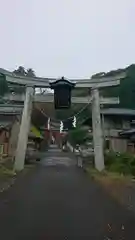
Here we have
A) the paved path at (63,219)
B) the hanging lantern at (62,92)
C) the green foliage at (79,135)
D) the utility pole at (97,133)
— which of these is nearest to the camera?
the paved path at (63,219)

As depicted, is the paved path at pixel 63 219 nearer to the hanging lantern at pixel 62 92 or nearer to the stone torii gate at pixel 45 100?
the hanging lantern at pixel 62 92

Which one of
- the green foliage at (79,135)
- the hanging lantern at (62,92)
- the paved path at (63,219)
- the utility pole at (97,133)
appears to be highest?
the green foliage at (79,135)

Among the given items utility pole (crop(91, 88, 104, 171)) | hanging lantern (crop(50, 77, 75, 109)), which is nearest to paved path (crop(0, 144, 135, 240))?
hanging lantern (crop(50, 77, 75, 109))

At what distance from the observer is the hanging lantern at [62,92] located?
1404 inches

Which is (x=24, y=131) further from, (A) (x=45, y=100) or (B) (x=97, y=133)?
(B) (x=97, y=133)

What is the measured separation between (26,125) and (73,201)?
22769mm

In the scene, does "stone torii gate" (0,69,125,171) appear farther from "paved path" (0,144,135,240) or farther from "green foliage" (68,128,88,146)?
"green foliage" (68,128,88,146)

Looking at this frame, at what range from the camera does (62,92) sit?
3603 centimetres

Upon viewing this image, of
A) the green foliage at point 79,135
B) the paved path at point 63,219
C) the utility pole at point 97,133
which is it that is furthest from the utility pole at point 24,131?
the green foliage at point 79,135

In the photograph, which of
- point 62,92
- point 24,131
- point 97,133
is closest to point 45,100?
point 62,92

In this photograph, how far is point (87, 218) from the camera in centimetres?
1112

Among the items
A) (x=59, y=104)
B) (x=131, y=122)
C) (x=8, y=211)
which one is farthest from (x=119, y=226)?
(x=131, y=122)

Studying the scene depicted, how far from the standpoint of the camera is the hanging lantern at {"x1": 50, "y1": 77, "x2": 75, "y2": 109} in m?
35.7

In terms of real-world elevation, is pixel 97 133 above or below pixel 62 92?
below
